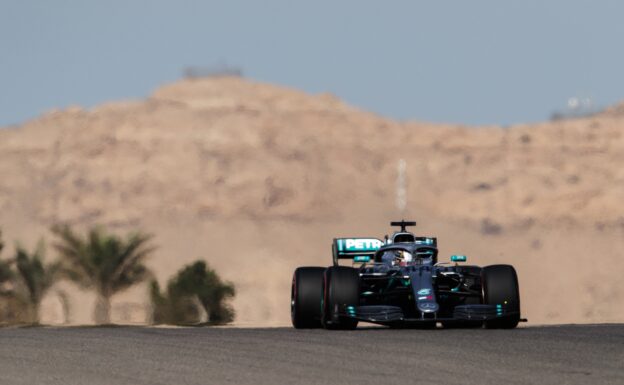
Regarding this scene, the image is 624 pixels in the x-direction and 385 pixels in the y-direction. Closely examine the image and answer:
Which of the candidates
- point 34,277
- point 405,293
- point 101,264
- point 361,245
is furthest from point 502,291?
point 34,277

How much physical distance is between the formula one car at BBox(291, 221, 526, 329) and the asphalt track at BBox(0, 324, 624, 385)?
0.77m

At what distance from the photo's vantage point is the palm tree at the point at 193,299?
2206 inches

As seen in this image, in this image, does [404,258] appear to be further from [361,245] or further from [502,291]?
[502,291]

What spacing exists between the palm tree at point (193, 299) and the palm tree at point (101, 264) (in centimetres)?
155

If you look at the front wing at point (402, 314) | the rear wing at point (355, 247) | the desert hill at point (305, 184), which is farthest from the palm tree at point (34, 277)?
the desert hill at point (305, 184)

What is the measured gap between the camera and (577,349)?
59.8ft

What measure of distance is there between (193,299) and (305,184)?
6498 centimetres

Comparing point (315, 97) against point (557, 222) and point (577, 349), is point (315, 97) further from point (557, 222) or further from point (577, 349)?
point (577, 349)

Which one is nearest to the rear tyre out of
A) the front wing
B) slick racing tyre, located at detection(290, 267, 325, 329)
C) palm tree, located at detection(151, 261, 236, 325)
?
the front wing

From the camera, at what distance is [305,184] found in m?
122

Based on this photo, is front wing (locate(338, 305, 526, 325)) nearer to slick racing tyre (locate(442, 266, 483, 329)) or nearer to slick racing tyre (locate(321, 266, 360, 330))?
slick racing tyre (locate(321, 266, 360, 330))

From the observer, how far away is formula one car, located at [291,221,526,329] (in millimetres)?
23109

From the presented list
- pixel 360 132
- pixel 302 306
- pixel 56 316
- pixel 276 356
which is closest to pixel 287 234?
pixel 360 132

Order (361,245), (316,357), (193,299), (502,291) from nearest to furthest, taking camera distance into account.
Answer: (316,357) < (502,291) < (361,245) < (193,299)
